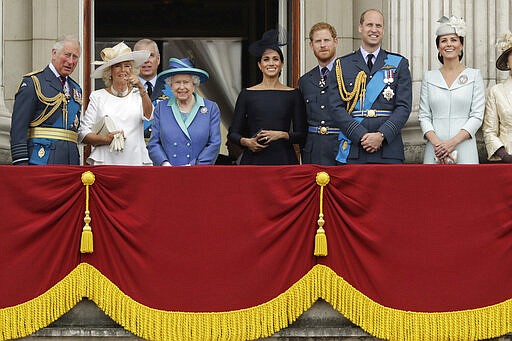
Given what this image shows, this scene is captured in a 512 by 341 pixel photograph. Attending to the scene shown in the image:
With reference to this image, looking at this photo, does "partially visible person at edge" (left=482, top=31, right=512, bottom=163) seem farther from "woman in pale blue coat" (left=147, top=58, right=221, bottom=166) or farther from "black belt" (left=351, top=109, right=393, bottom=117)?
"woman in pale blue coat" (left=147, top=58, right=221, bottom=166)

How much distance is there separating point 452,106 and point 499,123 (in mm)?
472

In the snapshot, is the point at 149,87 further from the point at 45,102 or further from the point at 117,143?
the point at 45,102

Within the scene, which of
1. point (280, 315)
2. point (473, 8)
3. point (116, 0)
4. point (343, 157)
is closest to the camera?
point (280, 315)

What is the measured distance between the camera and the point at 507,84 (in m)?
12.3

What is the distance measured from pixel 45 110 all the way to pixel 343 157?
2.37 meters

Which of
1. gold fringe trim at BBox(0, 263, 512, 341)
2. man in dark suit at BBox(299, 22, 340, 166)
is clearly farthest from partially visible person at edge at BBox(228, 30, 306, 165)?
gold fringe trim at BBox(0, 263, 512, 341)

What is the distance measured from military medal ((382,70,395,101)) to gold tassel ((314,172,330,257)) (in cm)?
109

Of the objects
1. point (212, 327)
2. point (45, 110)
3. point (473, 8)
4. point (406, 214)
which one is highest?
point (473, 8)

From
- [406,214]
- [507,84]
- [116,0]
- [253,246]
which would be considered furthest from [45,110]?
[116,0]

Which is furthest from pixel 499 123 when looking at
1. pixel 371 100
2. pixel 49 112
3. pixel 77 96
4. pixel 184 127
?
pixel 49 112

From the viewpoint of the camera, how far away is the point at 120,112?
11977 mm

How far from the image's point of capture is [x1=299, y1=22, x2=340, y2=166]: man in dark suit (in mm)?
12109

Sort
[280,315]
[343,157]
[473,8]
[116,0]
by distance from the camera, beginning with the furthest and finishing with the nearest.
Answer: [116,0]
[473,8]
[343,157]
[280,315]

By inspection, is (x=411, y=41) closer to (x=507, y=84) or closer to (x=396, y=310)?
(x=507, y=84)
